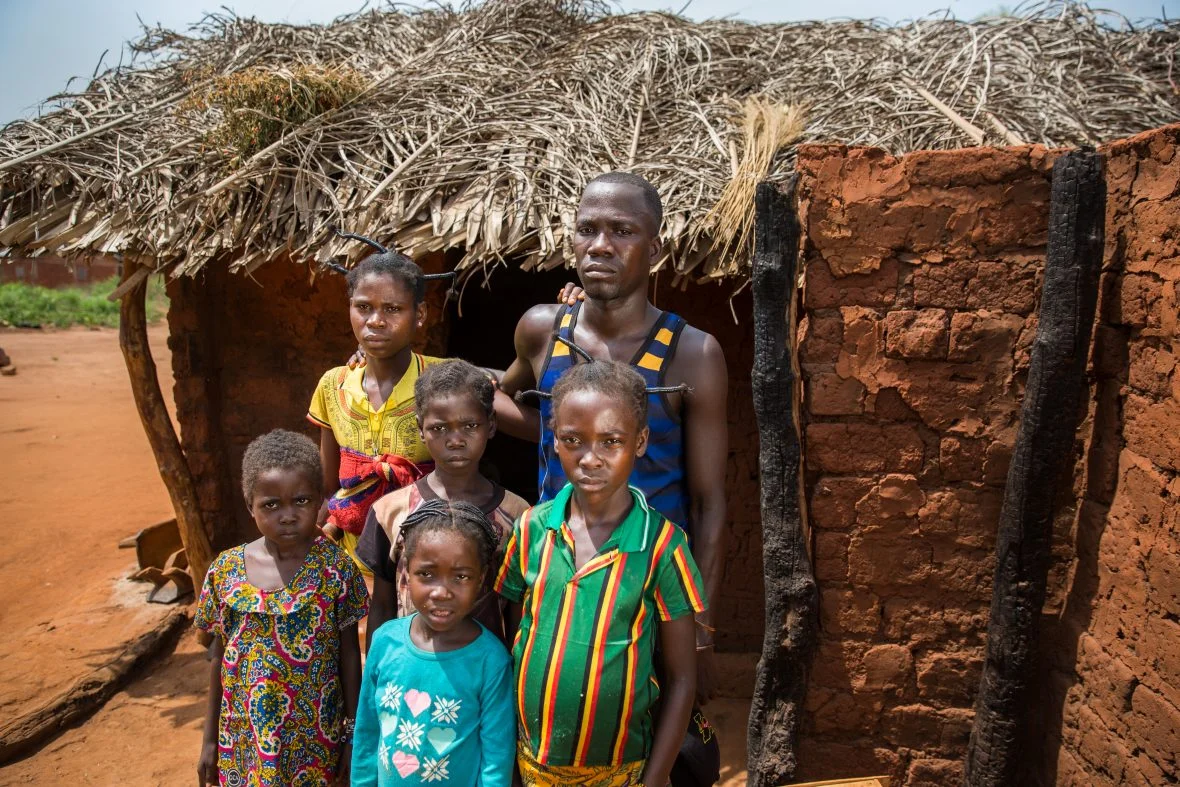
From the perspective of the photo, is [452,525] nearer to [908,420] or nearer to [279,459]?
[279,459]

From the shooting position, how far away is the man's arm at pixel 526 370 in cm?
251

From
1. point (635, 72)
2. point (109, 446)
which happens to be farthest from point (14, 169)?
point (109, 446)

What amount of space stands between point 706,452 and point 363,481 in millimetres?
1080

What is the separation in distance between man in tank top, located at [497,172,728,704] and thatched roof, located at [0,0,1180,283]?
1.25 metres

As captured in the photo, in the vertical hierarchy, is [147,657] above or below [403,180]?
below

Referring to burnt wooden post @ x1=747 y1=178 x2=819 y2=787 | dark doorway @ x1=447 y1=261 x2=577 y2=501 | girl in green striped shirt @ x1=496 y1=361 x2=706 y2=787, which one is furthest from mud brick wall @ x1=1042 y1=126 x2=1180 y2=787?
dark doorway @ x1=447 y1=261 x2=577 y2=501

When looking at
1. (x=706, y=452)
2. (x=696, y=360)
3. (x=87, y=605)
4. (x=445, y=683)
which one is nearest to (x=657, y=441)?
(x=706, y=452)

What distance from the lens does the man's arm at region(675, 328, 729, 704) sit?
2.24 metres

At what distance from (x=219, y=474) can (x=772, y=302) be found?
11.7 ft

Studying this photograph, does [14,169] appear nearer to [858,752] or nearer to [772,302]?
[772,302]

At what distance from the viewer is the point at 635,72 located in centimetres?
501

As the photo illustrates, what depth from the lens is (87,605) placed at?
538cm

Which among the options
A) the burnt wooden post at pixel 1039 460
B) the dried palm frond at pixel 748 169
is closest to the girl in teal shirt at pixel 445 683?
the burnt wooden post at pixel 1039 460

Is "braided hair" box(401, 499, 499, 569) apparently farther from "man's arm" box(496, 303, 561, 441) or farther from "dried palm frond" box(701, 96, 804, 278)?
"dried palm frond" box(701, 96, 804, 278)
